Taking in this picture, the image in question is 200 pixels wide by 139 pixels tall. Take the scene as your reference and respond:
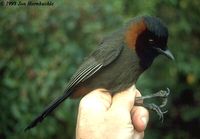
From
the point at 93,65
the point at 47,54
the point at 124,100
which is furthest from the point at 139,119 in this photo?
the point at 47,54

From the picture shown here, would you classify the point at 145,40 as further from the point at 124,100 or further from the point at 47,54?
the point at 47,54

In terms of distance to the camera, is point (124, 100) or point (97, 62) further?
point (97, 62)

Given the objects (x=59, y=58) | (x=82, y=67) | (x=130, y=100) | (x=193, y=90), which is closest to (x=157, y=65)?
(x=193, y=90)

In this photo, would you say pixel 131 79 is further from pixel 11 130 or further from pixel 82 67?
pixel 11 130

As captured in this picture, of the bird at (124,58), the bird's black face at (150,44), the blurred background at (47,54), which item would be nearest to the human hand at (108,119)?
the bird at (124,58)

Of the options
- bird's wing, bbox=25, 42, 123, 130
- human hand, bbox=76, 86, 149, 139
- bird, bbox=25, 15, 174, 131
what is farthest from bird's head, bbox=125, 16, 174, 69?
human hand, bbox=76, 86, 149, 139

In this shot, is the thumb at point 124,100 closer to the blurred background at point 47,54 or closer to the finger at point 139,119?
the finger at point 139,119
